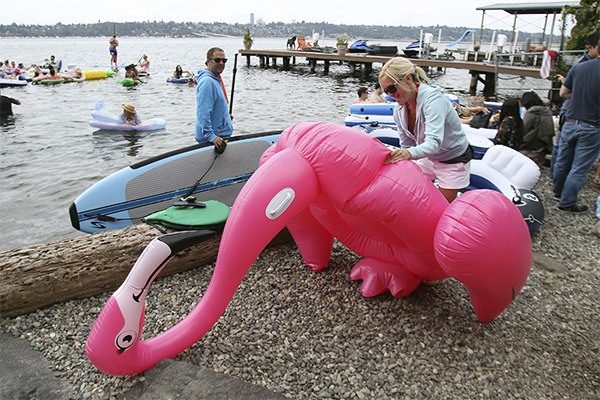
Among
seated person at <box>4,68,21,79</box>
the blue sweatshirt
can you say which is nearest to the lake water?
seated person at <box>4,68,21,79</box>

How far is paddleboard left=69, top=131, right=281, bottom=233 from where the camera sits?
5301mm

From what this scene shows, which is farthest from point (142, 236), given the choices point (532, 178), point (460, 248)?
point (532, 178)

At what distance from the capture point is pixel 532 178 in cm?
561

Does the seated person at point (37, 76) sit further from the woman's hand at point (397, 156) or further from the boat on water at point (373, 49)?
the woman's hand at point (397, 156)

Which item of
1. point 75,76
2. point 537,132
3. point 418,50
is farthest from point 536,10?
point 75,76

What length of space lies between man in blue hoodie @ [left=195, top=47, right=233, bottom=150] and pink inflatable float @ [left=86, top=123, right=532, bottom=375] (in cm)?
204

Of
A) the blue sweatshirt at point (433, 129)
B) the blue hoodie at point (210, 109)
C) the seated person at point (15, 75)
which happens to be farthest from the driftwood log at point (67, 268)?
the seated person at point (15, 75)

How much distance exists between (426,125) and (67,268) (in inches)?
117

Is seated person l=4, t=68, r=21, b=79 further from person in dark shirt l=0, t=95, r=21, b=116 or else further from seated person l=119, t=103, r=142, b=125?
seated person l=119, t=103, r=142, b=125

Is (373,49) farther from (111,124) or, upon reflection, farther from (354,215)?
(354,215)

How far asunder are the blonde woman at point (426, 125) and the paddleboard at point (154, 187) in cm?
260

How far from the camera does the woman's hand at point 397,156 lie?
3.10 meters

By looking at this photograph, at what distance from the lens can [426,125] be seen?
3.22 meters

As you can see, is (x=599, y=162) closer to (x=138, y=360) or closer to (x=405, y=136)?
(x=405, y=136)
